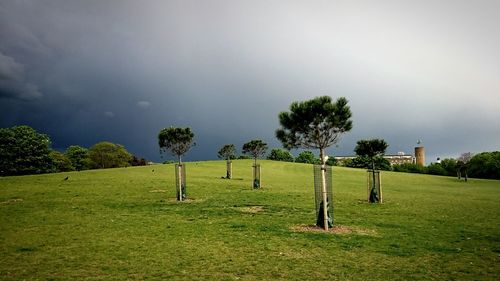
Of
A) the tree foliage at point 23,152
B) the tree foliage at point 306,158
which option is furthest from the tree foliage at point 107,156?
the tree foliage at point 306,158

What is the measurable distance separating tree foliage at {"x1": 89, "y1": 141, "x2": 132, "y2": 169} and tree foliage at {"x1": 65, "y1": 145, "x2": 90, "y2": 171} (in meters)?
1.91

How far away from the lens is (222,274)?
11.4 metres

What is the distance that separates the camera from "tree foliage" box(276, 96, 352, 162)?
20281mm

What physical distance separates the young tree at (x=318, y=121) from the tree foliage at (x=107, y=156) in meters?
115

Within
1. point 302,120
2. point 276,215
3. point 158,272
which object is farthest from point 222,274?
point 276,215

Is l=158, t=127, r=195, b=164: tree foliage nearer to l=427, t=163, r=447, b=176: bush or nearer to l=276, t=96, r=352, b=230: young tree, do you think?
l=276, t=96, r=352, b=230: young tree

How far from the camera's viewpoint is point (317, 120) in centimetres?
2062

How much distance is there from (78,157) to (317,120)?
118 metres

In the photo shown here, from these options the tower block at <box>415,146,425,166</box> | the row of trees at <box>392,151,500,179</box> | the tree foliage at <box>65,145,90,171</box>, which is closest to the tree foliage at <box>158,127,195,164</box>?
the row of trees at <box>392,151,500,179</box>

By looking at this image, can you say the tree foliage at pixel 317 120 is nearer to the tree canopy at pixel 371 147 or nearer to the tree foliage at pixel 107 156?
the tree canopy at pixel 371 147

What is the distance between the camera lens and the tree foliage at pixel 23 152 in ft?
263

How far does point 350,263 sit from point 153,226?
11.2 meters

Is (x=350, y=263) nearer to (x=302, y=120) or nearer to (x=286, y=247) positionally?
(x=286, y=247)

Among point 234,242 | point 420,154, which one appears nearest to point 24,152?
point 234,242
